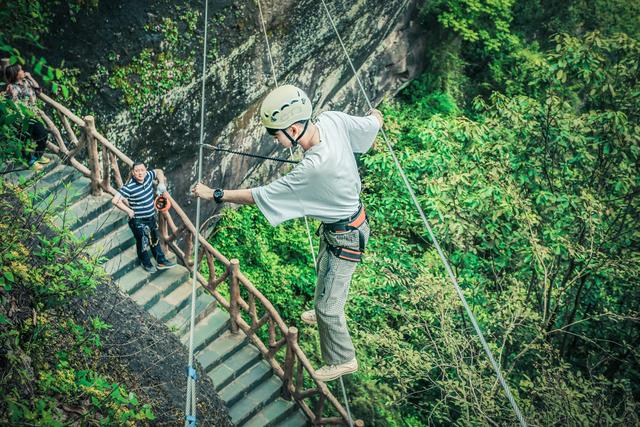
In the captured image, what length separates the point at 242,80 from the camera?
36.3 feet

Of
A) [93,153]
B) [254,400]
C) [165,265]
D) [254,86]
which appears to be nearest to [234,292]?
[165,265]

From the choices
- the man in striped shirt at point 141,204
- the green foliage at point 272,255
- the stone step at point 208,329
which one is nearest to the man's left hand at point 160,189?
the man in striped shirt at point 141,204

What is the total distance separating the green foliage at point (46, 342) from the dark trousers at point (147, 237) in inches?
48.7

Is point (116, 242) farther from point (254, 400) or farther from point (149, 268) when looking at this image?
point (254, 400)

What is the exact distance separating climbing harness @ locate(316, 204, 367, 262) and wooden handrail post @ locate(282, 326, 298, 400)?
316cm

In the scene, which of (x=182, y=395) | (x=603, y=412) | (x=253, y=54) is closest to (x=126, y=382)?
(x=182, y=395)

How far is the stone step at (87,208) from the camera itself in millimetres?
8023

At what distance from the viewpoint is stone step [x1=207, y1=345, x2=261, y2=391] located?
8.25 meters

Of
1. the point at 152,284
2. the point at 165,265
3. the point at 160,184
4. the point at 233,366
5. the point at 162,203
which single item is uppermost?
the point at 160,184

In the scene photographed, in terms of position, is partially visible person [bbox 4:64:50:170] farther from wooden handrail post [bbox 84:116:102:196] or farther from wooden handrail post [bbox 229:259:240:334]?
wooden handrail post [bbox 229:259:240:334]

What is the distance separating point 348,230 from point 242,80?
679cm

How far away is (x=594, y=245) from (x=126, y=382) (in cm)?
750

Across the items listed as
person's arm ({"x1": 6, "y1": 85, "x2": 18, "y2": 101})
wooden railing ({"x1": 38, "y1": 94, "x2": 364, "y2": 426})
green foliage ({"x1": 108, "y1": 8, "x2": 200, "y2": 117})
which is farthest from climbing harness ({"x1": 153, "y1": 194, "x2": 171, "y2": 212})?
green foliage ({"x1": 108, "y1": 8, "x2": 200, "y2": 117})

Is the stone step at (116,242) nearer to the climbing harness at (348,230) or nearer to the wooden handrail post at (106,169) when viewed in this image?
the wooden handrail post at (106,169)
